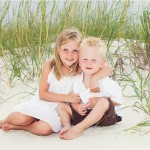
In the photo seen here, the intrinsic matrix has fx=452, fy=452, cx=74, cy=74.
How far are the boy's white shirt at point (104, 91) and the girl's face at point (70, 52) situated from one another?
5.0 inches

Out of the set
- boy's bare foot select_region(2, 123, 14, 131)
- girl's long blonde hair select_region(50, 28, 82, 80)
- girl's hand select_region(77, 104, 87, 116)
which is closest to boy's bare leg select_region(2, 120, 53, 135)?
boy's bare foot select_region(2, 123, 14, 131)

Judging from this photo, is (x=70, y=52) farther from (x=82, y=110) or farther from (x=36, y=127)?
(x=36, y=127)

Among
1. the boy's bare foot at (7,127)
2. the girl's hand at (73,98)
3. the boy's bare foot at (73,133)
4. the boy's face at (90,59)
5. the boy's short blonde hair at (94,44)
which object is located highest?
the boy's short blonde hair at (94,44)

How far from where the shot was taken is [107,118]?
→ 8.95 feet

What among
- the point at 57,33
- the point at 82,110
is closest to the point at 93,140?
the point at 82,110

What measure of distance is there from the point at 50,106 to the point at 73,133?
33 cm

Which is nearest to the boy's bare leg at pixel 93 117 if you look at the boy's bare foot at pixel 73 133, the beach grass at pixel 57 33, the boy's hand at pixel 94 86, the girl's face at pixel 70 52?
the boy's bare foot at pixel 73 133

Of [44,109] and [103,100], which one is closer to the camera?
[103,100]

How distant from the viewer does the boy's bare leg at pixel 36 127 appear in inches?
107

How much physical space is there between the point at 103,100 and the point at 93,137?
0.74 feet

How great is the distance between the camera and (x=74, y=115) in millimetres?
2822

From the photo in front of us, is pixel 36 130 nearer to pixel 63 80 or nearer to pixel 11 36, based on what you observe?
pixel 63 80

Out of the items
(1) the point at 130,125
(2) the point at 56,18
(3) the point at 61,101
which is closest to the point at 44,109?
(3) the point at 61,101

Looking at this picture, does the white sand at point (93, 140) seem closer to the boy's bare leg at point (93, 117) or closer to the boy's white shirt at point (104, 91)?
the boy's bare leg at point (93, 117)
